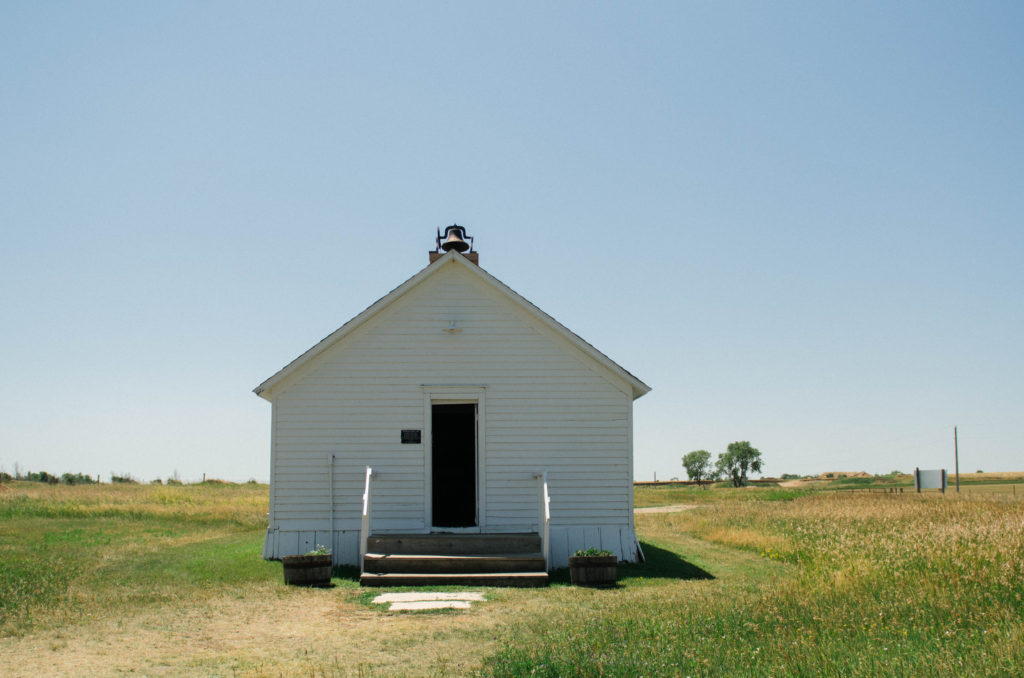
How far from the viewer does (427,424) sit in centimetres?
1622

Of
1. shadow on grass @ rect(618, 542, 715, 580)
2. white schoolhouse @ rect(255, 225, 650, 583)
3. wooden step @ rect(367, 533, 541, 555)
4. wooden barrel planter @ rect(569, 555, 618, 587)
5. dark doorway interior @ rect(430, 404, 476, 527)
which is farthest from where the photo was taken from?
dark doorway interior @ rect(430, 404, 476, 527)

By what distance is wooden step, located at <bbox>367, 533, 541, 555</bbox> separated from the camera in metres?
14.6

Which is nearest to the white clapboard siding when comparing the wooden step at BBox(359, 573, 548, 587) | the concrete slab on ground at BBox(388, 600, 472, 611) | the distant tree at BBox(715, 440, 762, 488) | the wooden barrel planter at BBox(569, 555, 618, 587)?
the wooden step at BBox(359, 573, 548, 587)

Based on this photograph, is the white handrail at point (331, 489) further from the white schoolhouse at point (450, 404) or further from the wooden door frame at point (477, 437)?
the wooden door frame at point (477, 437)

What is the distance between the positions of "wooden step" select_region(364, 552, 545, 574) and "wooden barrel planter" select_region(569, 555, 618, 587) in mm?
723

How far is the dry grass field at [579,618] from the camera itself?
7.47 m

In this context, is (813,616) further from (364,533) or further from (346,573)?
(346,573)

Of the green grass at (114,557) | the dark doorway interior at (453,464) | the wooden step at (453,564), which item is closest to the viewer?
the green grass at (114,557)

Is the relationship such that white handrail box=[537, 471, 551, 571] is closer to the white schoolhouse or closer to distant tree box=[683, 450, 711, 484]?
the white schoolhouse

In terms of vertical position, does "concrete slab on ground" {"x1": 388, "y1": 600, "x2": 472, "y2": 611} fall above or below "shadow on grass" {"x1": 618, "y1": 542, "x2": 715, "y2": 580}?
above

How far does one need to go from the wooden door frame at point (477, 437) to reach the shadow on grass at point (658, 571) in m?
2.03

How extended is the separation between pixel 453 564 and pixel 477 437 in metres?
3.12

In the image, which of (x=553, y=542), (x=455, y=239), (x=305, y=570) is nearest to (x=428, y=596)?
(x=305, y=570)

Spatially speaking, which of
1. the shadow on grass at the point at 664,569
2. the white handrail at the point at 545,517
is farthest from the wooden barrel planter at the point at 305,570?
the shadow on grass at the point at 664,569
